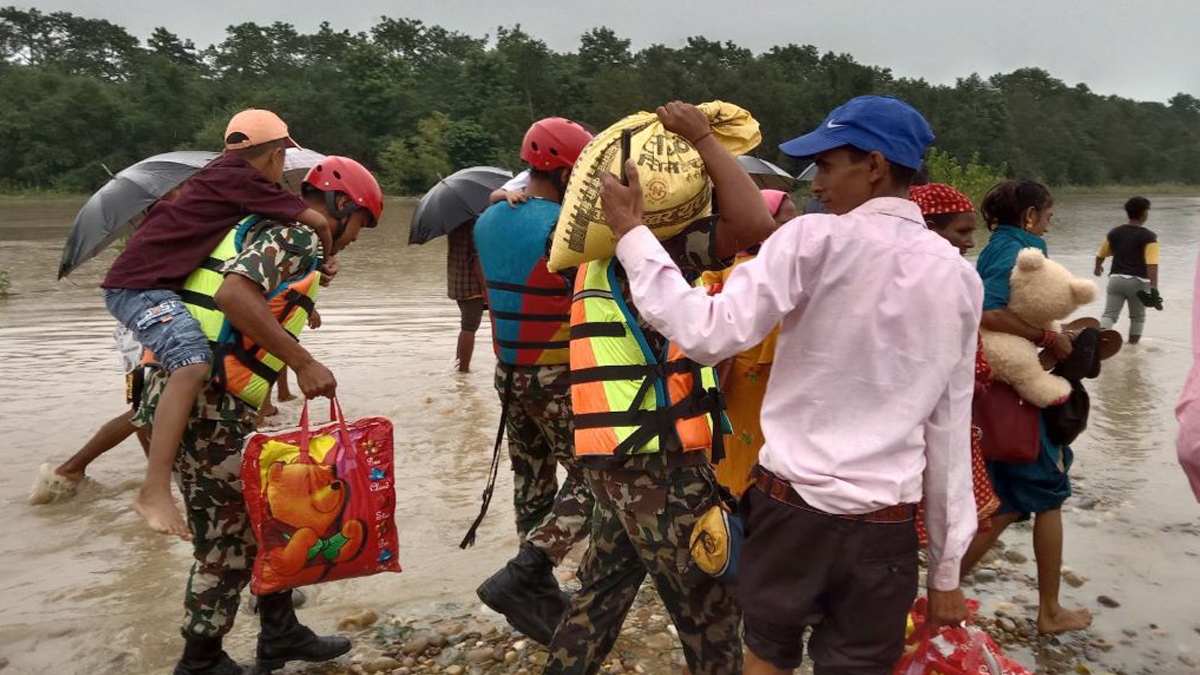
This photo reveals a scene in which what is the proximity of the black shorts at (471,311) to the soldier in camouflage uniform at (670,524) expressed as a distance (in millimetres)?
5621

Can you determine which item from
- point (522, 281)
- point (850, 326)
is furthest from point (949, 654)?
point (522, 281)

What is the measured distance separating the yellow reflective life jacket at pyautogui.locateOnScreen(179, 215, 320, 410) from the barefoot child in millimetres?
35

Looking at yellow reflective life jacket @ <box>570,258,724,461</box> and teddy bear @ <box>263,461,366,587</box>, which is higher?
yellow reflective life jacket @ <box>570,258,724,461</box>

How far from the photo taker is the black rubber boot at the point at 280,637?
11.8ft

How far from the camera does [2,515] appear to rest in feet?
18.1

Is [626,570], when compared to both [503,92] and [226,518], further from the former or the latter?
[503,92]

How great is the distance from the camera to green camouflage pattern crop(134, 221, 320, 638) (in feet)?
10.8

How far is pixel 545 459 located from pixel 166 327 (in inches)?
64.5

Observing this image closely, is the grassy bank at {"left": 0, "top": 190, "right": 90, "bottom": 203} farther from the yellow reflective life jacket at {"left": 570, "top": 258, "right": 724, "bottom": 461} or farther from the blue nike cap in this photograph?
the blue nike cap

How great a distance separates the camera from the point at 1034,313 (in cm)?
379

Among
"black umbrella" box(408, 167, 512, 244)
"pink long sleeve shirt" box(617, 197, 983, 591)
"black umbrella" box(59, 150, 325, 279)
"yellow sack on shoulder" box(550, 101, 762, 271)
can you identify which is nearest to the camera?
"pink long sleeve shirt" box(617, 197, 983, 591)

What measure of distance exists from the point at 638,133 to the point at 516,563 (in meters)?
1.92

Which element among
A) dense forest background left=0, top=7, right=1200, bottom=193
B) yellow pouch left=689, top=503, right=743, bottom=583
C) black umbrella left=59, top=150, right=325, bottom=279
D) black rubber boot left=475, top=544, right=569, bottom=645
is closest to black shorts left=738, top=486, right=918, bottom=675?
yellow pouch left=689, top=503, right=743, bottom=583

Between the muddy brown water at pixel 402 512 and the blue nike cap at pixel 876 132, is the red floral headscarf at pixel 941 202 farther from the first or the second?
the muddy brown water at pixel 402 512
